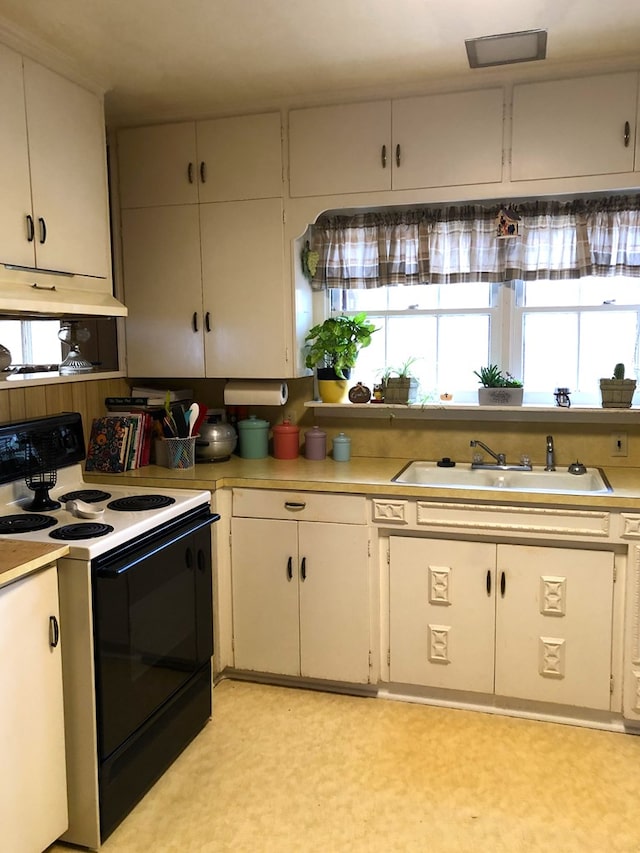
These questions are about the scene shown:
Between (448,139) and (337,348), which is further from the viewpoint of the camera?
(337,348)

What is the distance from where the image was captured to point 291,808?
7.52 feet

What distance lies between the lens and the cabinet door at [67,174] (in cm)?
251

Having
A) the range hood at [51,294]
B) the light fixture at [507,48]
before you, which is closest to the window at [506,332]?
the light fixture at [507,48]

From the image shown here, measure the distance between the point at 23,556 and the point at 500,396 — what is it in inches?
80.8

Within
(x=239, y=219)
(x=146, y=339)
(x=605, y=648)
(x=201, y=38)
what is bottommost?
(x=605, y=648)

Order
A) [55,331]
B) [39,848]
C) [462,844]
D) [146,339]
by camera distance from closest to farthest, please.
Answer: [39,848], [462,844], [55,331], [146,339]

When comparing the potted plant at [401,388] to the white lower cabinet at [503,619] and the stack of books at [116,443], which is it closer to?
the white lower cabinet at [503,619]

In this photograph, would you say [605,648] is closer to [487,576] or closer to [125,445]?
[487,576]

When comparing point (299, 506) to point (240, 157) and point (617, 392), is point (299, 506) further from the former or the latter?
point (240, 157)

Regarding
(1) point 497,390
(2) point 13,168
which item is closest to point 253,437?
(1) point 497,390

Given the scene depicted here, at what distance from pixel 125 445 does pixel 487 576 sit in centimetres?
161

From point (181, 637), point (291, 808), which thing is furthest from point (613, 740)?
point (181, 637)

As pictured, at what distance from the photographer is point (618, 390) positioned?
118 inches

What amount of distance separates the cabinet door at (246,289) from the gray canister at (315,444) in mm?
315
